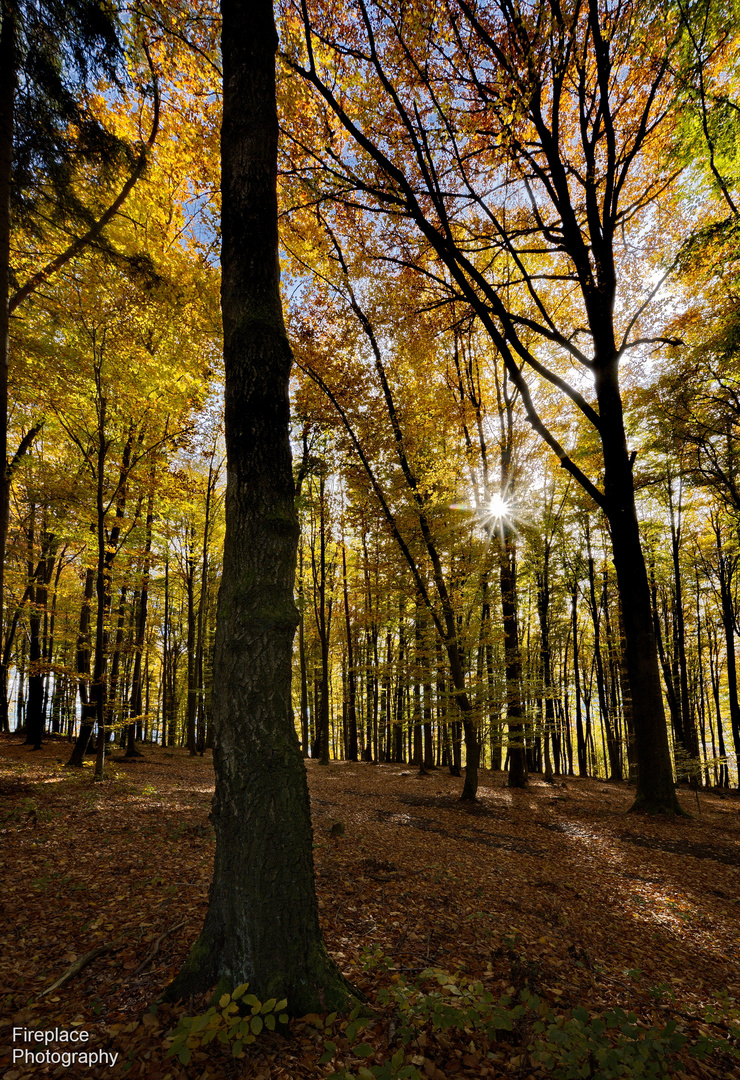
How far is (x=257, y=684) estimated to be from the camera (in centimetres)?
271

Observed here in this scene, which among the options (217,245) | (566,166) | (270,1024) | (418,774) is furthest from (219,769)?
(418,774)

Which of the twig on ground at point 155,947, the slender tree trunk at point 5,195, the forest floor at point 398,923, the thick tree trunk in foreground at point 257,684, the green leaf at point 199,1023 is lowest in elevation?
the forest floor at point 398,923

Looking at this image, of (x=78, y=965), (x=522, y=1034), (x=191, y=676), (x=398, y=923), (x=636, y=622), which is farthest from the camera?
(x=191, y=676)

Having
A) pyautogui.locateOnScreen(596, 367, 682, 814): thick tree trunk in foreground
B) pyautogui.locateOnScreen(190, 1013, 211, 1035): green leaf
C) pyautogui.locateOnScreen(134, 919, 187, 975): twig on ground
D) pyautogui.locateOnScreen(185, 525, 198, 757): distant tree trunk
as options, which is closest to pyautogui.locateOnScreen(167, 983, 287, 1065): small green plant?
pyautogui.locateOnScreen(190, 1013, 211, 1035): green leaf

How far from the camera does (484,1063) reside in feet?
7.85

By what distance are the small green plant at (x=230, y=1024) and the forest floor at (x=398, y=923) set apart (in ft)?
0.32

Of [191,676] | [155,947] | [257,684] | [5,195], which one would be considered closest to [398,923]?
[155,947]

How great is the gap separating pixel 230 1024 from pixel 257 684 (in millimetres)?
1666

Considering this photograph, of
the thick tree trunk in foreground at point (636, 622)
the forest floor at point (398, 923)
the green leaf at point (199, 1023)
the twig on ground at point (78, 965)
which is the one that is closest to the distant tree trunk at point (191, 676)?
the forest floor at point (398, 923)

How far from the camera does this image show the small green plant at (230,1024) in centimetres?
218

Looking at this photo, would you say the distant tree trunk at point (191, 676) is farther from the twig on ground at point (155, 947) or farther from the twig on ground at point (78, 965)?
the twig on ground at point (78, 965)

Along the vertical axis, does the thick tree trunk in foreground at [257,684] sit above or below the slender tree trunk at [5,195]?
below

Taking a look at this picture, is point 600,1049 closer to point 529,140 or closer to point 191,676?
point 529,140

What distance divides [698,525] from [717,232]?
662 inches
